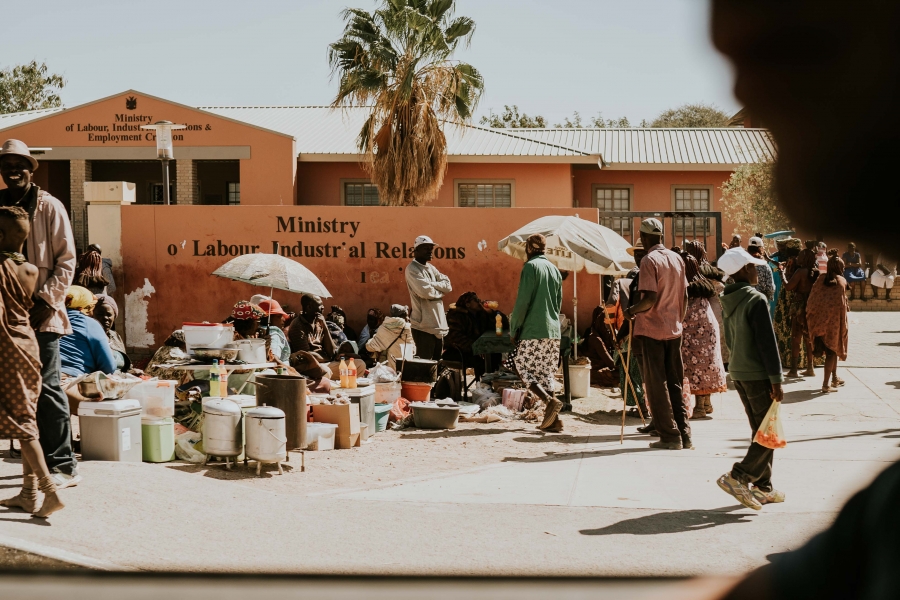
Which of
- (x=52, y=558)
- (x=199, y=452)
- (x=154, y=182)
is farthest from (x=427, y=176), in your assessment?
(x=52, y=558)

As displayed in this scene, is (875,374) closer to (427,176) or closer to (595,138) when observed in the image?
(427,176)

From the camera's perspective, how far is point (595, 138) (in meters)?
28.5

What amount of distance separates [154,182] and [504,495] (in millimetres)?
21854

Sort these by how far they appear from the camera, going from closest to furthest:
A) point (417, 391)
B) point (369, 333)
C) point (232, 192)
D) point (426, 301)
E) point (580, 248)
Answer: point (417, 391) → point (426, 301) → point (580, 248) → point (369, 333) → point (232, 192)

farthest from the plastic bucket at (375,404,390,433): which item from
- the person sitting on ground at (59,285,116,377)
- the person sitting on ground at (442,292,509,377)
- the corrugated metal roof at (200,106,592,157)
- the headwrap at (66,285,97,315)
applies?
the corrugated metal roof at (200,106,592,157)

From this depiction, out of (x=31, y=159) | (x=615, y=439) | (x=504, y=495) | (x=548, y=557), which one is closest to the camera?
(x=548, y=557)

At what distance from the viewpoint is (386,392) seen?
9406mm

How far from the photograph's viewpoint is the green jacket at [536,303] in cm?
897

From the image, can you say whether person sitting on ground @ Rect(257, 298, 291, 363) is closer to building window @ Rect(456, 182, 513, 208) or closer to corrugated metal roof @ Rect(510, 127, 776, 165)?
building window @ Rect(456, 182, 513, 208)

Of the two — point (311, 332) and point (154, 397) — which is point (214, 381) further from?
point (311, 332)

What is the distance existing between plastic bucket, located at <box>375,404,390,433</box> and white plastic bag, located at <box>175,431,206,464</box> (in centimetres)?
208

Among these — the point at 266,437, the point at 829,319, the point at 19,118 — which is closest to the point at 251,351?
the point at 266,437

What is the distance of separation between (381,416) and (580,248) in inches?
130

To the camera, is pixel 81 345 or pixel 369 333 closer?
pixel 81 345
